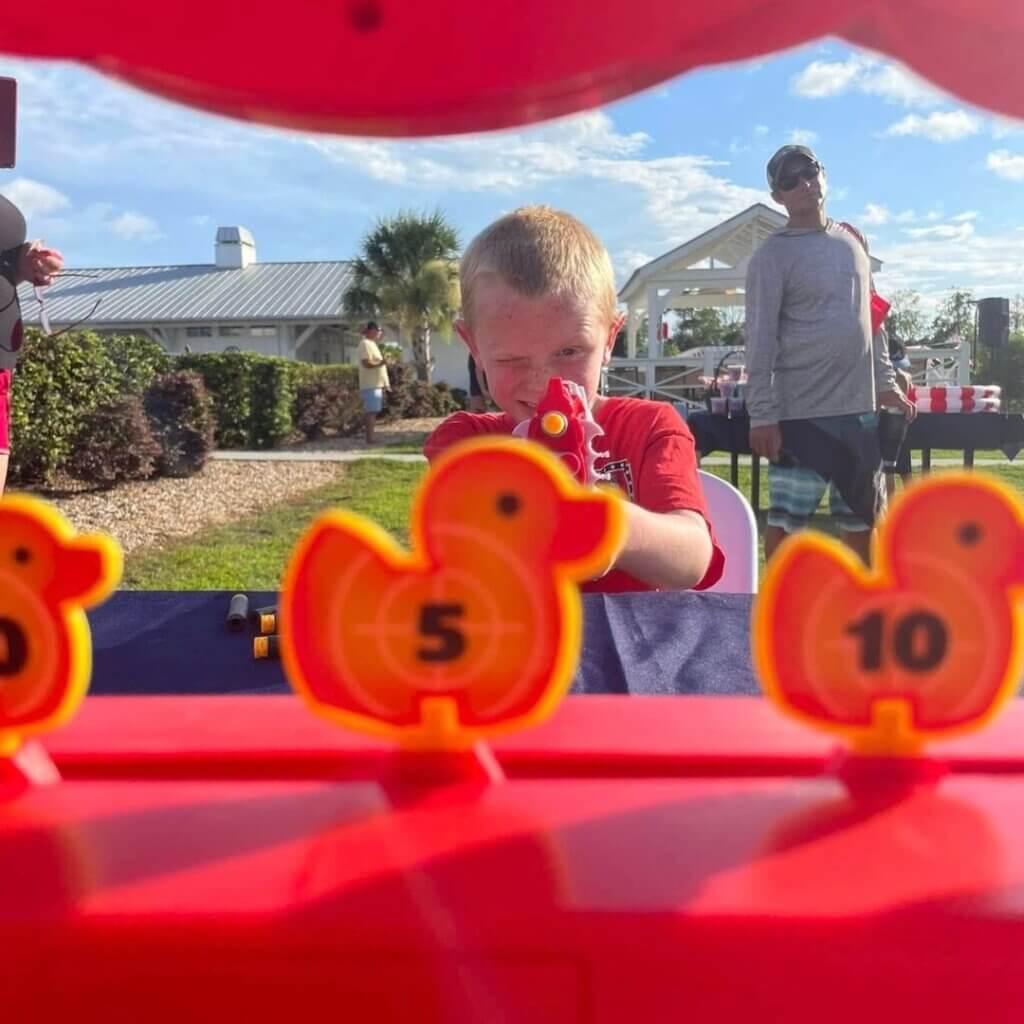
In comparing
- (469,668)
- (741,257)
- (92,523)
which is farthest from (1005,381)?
(469,668)

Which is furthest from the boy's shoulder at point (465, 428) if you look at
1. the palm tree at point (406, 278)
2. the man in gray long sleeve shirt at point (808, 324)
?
the palm tree at point (406, 278)

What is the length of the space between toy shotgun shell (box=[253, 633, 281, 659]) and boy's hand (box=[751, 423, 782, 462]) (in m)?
2.07

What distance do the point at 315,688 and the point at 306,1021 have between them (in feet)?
0.55

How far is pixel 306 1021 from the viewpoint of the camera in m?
0.43

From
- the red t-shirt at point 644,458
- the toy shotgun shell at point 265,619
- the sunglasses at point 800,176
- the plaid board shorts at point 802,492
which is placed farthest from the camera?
the plaid board shorts at point 802,492

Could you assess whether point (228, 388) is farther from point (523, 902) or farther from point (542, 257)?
Result: point (523, 902)

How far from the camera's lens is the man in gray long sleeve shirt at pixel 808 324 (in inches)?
104

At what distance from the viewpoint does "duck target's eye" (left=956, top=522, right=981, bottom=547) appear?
1.63ft

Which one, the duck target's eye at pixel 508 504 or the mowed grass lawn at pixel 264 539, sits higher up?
the duck target's eye at pixel 508 504

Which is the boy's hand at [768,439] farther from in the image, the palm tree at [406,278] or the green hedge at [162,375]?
the palm tree at [406,278]

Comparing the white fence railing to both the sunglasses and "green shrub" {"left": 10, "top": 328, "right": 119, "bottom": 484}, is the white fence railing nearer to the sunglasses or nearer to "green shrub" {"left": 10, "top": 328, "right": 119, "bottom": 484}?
"green shrub" {"left": 10, "top": 328, "right": 119, "bottom": 484}

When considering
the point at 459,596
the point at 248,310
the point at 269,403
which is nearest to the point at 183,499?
the point at 269,403

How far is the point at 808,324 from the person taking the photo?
271 cm

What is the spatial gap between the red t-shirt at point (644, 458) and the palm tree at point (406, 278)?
19327 mm
